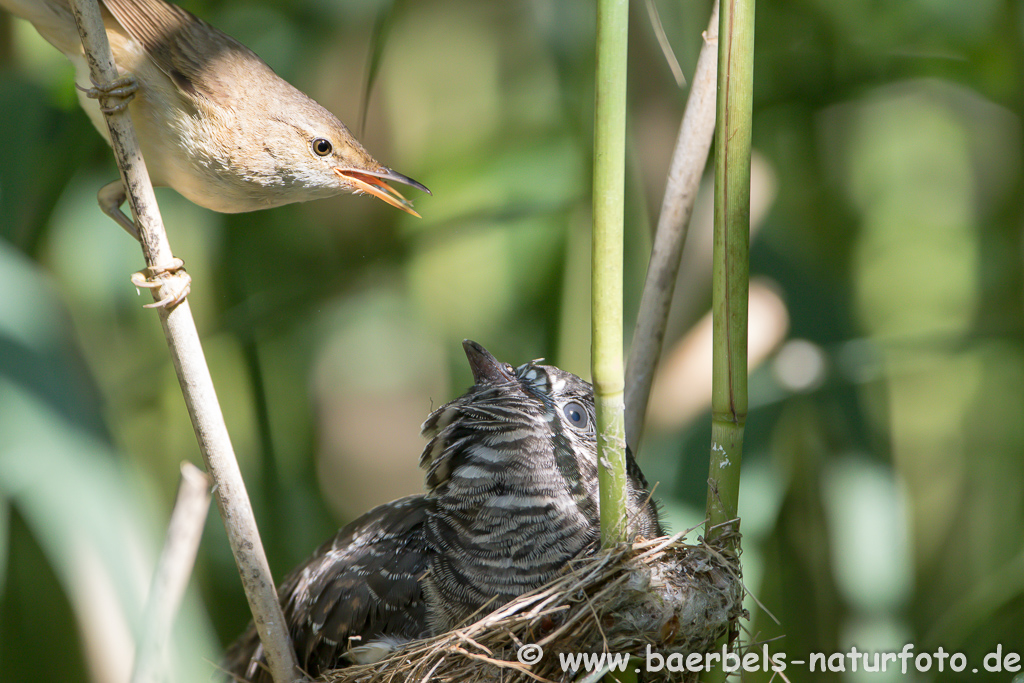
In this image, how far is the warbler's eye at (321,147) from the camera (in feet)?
3.66

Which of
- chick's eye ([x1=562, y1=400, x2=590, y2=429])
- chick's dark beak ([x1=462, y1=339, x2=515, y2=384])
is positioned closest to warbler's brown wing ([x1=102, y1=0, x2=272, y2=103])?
chick's dark beak ([x1=462, y1=339, x2=515, y2=384])

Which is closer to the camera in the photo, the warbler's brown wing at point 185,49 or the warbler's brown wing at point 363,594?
the warbler's brown wing at point 185,49

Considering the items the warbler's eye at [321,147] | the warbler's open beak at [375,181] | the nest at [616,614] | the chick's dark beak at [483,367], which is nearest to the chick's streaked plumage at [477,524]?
the chick's dark beak at [483,367]

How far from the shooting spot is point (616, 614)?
3.37ft

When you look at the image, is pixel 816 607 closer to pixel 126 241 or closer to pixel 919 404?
pixel 919 404

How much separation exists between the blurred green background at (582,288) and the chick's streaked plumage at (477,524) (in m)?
0.65

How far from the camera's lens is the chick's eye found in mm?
1479

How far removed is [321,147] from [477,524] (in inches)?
28.5

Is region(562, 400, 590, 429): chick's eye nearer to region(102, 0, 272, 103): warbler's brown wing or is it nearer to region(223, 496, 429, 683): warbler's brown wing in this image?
region(223, 496, 429, 683): warbler's brown wing

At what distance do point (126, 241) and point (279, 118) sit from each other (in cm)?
155

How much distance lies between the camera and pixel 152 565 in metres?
1.85

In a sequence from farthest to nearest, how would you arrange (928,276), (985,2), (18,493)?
(928,276), (985,2), (18,493)

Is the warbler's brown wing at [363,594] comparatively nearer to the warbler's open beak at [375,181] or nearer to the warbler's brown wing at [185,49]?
the warbler's open beak at [375,181]

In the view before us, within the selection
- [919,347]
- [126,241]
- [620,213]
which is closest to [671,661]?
[620,213]
